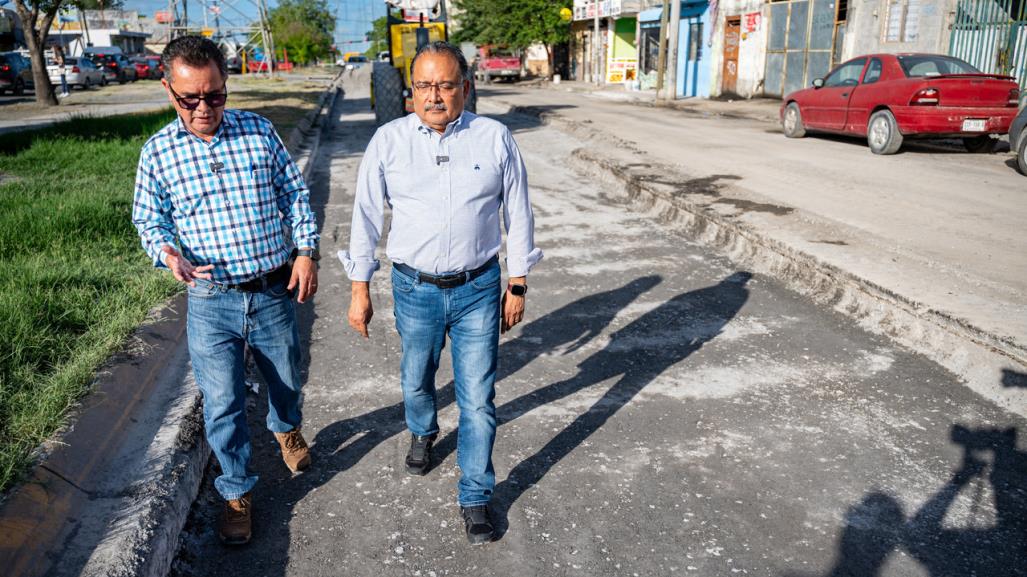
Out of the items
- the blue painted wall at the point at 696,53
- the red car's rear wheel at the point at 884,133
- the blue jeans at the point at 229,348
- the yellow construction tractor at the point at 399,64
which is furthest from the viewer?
the blue painted wall at the point at 696,53

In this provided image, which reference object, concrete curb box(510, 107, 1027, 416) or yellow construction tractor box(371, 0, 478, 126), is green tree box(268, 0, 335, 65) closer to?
yellow construction tractor box(371, 0, 478, 126)

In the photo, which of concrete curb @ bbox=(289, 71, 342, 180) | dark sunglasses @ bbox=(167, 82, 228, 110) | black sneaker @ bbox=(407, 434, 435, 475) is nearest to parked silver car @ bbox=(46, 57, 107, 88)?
concrete curb @ bbox=(289, 71, 342, 180)

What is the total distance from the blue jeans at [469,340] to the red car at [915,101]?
1097 cm

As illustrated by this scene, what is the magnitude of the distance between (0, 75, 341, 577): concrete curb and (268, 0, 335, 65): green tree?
81641mm

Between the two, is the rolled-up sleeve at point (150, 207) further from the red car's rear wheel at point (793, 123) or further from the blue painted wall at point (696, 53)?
the blue painted wall at point (696, 53)

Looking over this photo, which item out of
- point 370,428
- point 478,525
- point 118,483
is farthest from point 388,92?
point 478,525

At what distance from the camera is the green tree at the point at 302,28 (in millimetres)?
85750

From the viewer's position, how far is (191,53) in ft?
9.20

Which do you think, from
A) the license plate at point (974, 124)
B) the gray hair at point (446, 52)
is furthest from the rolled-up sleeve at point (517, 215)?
the license plate at point (974, 124)

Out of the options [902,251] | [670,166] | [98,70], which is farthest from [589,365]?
[98,70]

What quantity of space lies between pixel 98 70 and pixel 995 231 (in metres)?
41.7

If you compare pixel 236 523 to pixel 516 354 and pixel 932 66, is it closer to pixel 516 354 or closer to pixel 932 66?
pixel 516 354

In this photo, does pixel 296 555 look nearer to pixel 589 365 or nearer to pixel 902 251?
pixel 589 365

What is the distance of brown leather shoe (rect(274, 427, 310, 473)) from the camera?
3469mm
